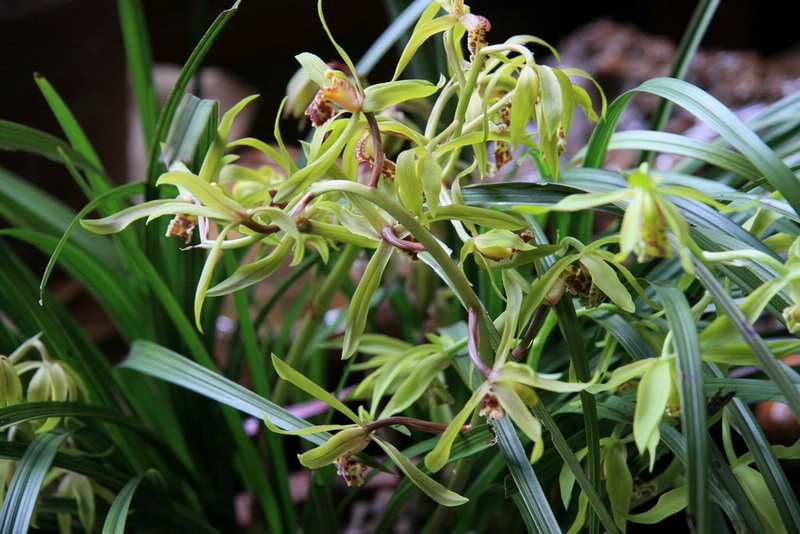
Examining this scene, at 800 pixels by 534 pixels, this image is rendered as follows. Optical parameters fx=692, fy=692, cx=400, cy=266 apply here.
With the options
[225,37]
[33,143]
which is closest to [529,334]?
[33,143]

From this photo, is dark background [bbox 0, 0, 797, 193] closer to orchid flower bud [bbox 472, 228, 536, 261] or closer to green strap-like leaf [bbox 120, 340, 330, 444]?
green strap-like leaf [bbox 120, 340, 330, 444]

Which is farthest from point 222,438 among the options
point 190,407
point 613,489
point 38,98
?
point 38,98

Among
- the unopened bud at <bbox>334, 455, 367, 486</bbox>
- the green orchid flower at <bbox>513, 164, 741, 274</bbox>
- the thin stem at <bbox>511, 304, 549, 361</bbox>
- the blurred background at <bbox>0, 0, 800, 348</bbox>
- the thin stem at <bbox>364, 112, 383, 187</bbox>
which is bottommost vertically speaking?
the unopened bud at <bbox>334, 455, 367, 486</bbox>

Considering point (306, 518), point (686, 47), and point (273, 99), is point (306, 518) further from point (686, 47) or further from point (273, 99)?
point (273, 99)

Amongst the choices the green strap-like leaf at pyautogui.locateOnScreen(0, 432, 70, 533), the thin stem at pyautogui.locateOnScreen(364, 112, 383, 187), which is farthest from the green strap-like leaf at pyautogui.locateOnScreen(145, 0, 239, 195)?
the green strap-like leaf at pyautogui.locateOnScreen(0, 432, 70, 533)

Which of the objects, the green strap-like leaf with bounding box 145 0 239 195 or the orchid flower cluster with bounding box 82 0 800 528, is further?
the green strap-like leaf with bounding box 145 0 239 195

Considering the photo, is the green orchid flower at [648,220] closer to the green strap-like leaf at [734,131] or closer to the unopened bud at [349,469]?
the green strap-like leaf at [734,131]

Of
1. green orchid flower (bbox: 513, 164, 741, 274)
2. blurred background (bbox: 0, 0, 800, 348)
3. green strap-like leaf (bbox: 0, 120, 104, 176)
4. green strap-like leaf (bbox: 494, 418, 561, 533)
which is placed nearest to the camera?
green orchid flower (bbox: 513, 164, 741, 274)
